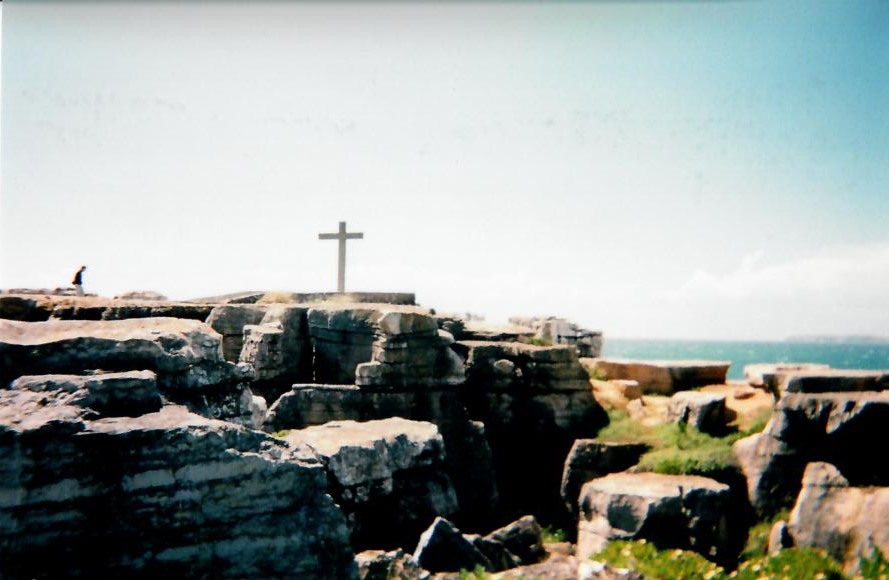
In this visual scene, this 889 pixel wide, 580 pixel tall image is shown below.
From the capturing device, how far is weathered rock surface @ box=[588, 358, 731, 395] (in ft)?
53.2

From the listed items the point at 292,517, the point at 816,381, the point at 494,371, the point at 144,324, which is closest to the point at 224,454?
the point at 292,517

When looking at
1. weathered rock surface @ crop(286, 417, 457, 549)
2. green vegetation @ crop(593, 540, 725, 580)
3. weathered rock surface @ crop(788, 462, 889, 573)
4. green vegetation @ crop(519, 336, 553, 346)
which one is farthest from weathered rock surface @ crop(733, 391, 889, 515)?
weathered rock surface @ crop(286, 417, 457, 549)

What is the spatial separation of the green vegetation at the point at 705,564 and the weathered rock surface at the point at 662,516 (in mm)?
868

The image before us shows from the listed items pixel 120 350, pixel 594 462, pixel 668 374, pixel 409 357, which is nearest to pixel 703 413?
pixel 594 462

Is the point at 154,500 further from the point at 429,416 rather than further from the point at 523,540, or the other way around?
the point at 429,416

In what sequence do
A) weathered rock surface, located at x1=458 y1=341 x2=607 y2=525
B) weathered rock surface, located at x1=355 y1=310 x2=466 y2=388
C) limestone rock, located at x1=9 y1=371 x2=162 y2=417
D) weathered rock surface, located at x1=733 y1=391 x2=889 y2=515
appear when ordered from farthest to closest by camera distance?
weathered rock surface, located at x1=458 y1=341 x2=607 y2=525 → weathered rock surface, located at x1=355 y1=310 x2=466 y2=388 → weathered rock surface, located at x1=733 y1=391 x2=889 y2=515 → limestone rock, located at x1=9 y1=371 x2=162 y2=417

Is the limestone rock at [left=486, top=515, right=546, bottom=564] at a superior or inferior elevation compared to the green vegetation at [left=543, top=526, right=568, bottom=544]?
superior

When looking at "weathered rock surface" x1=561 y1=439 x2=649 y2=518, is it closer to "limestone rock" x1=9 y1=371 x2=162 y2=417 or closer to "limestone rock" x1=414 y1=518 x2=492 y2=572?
"limestone rock" x1=414 y1=518 x2=492 y2=572

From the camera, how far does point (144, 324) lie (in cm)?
526

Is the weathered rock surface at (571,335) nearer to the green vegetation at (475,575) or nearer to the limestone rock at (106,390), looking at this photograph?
the green vegetation at (475,575)

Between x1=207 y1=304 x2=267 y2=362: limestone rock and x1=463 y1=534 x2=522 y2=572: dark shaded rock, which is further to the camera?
x1=207 y1=304 x2=267 y2=362: limestone rock

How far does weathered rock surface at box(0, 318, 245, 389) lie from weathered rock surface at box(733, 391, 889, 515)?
9209 mm

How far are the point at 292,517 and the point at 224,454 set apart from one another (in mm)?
643

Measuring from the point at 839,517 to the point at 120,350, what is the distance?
954cm
